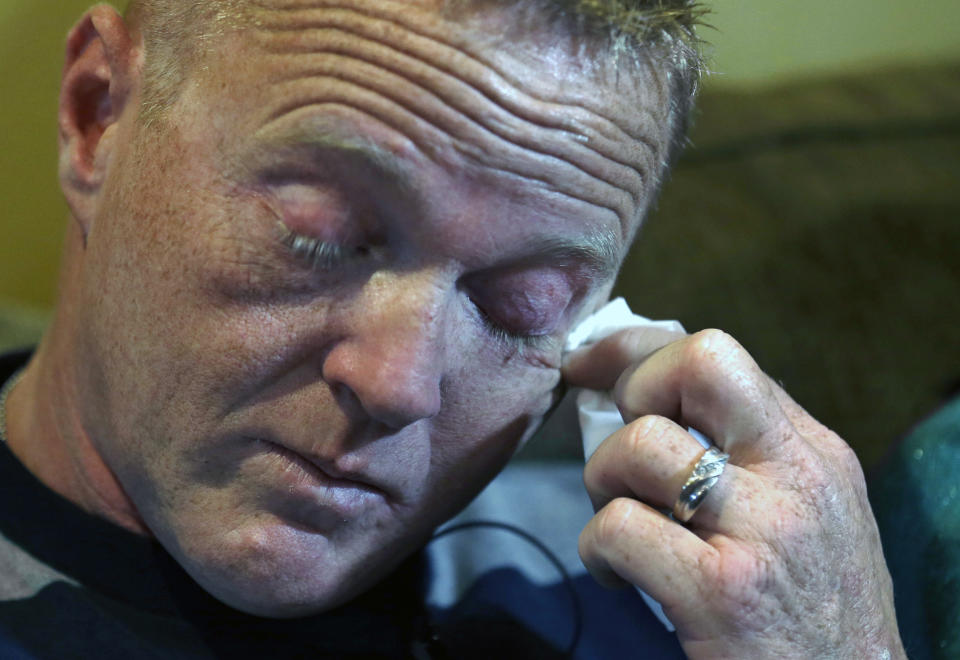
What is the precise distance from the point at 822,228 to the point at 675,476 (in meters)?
1.23

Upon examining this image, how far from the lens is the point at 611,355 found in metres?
1.02

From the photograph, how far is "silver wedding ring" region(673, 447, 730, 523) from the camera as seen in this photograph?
84cm

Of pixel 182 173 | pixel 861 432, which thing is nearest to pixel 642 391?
pixel 182 173

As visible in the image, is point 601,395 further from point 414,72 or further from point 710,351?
point 414,72

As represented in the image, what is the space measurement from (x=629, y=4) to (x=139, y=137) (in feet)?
1.46

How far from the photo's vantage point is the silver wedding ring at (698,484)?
84cm

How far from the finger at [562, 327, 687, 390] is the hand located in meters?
0.08

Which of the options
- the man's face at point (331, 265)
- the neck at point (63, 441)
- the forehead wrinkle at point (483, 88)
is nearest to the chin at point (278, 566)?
the man's face at point (331, 265)

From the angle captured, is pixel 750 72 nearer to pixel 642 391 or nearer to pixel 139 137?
pixel 642 391

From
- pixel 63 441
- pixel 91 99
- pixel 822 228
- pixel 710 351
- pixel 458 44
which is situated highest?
pixel 458 44

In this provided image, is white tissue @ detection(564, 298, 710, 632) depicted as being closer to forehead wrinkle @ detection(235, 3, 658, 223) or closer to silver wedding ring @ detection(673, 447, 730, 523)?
silver wedding ring @ detection(673, 447, 730, 523)

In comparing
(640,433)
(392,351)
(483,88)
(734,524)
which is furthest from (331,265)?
(734,524)

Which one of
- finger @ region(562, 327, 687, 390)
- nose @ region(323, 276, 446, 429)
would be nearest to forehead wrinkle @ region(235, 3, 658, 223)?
nose @ region(323, 276, 446, 429)

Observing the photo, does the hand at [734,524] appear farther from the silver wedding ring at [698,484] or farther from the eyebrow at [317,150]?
the eyebrow at [317,150]
